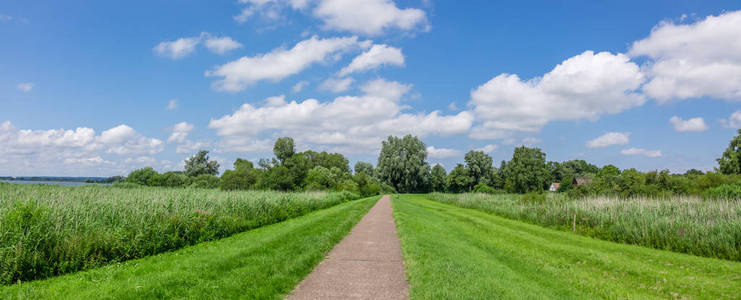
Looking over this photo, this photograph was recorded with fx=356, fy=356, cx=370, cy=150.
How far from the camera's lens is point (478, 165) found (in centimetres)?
10062

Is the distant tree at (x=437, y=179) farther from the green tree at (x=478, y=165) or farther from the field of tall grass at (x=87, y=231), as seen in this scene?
the field of tall grass at (x=87, y=231)

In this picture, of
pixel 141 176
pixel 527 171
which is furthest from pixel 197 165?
pixel 527 171

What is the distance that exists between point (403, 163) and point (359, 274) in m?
78.7

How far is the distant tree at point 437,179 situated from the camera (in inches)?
4003

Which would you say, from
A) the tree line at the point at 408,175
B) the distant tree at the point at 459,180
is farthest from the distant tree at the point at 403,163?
the distant tree at the point at 459,180

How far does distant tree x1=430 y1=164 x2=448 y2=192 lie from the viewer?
10169cm

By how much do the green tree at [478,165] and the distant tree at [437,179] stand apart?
27.7 feet

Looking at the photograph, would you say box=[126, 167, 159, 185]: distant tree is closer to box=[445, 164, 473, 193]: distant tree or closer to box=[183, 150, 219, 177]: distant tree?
box=[183, 150, 219, 177]: distant tree

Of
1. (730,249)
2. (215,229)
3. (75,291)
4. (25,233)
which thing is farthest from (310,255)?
(730,249)

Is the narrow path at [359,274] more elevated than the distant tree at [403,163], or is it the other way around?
the distant tree at [403,163]

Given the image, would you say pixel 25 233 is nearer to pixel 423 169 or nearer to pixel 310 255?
pixel 310 255

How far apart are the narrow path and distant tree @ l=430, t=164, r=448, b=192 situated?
91.6 meters

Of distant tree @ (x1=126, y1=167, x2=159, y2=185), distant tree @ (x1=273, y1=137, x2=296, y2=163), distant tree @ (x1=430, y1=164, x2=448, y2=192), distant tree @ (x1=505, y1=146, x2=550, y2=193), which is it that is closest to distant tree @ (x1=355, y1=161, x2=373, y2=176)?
distant tree @ (x1=430, y1=164, x2=448, y2=192)

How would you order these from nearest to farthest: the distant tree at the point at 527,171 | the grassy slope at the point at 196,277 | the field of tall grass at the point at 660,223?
the grassy slope at the point at 196,277
the field of tall grass at the point at 660,223
the distant tree at the point at 527,171
